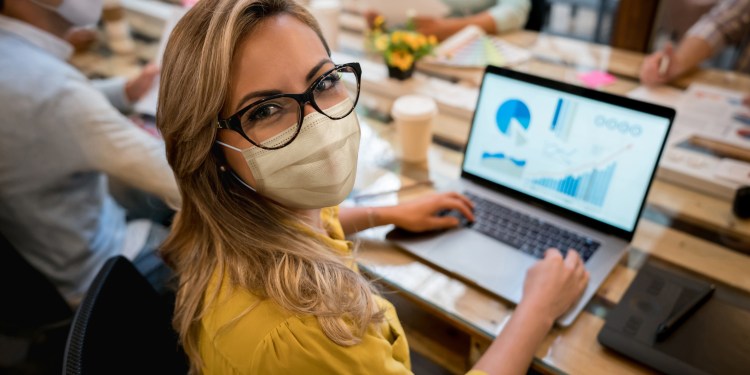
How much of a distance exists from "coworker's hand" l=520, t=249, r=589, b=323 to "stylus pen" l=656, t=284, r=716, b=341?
0.14 meters

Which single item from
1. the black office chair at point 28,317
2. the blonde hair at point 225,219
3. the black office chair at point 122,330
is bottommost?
the black office chair at point 28,317

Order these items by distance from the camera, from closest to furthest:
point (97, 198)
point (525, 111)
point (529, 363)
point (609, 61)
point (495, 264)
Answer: point (529, 363), point (495, 264), point (525, 111), point (97, 198), point (609, 61)

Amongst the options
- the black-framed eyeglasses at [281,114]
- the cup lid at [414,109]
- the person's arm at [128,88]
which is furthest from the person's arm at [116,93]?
the black-framed eyeglasses at [281,114]

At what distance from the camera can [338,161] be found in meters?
0.83

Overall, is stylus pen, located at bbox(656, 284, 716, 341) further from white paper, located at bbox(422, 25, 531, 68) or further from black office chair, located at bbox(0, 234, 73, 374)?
black office chair, located at bbox(0, 234, 73, 374)

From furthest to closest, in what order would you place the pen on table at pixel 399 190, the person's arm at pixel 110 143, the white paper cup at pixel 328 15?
the white paper cup at pixel 328 15 → the pen on table at pixel 399 190 → the person's arm at pixel 110 143

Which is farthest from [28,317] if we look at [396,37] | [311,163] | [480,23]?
[480,23]

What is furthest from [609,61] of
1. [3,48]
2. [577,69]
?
[3,48]

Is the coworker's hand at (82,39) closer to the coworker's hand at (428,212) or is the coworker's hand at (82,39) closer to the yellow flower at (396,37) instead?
the yellow flower at (396,37)

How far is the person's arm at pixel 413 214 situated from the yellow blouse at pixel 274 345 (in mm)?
364

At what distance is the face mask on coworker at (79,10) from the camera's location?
1.32 metres

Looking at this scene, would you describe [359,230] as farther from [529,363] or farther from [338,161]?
[529,363]

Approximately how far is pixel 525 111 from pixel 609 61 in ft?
3.05

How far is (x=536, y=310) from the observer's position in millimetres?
847
